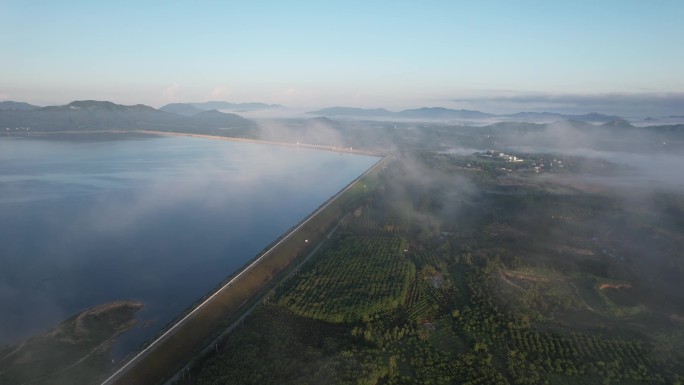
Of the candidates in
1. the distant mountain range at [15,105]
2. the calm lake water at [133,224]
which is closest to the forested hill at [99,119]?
the distant mountain range at [15,105]

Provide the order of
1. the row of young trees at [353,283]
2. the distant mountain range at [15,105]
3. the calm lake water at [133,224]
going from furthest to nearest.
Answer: the distant mountain range at [15,105] < the calm lake water at [133,224] < the row of young trees at [353,283]

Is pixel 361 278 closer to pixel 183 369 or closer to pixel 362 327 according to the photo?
pixel 362 327

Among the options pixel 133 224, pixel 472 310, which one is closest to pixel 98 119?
pixel 133 224

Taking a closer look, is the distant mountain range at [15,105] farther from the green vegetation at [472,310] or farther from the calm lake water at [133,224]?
the green vegetation at [472,310]

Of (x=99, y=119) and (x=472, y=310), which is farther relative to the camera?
(x=99, y=119)

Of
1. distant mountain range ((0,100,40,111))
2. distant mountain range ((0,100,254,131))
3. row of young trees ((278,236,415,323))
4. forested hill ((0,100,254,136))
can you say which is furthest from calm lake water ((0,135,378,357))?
distant mountain range ((0,100,40,111))

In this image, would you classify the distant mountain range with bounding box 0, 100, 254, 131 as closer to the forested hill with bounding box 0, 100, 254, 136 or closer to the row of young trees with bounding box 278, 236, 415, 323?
the forested hill with bounding box 0, 100, 254, 136

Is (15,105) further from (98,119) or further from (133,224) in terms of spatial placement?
(133,224)
